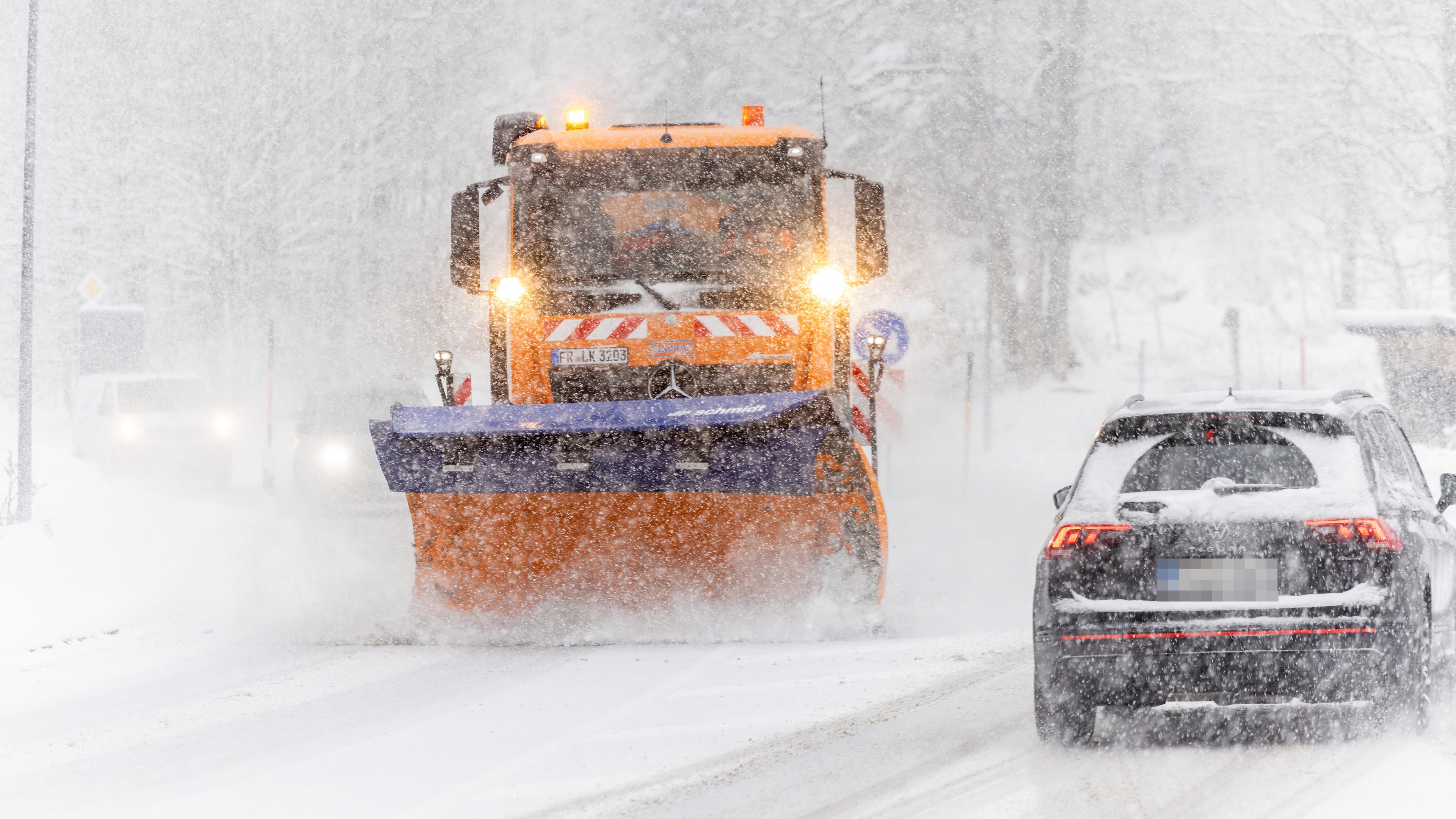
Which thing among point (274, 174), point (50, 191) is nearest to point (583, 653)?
point (274, 174)

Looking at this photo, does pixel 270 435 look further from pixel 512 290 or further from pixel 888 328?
pixel 512 290

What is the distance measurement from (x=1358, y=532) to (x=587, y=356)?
16.3 feet

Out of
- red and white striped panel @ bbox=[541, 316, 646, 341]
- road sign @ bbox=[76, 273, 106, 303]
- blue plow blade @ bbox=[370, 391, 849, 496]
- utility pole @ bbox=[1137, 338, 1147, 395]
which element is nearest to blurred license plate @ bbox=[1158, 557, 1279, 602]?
blue plow blade @ bbox=[370, 391, 849, 496]

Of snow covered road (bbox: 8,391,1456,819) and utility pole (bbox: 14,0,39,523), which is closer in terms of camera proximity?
snow covered road (bbox: 8,391,1456,819)

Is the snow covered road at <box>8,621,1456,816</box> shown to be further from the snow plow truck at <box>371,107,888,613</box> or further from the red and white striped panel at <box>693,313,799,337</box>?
the red and white striped panel at <box>693,313,799,337</box>

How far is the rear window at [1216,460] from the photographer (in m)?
6.14

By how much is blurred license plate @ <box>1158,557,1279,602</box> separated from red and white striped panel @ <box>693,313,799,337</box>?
398 centimetres

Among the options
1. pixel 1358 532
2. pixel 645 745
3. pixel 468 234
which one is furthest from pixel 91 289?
pixel 1358 532

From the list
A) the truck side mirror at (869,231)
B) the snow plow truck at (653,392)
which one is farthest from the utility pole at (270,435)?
the truck side mirror at (869,231)

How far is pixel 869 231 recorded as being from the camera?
32.5 feet

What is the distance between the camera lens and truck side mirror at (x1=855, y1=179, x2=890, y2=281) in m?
9.84

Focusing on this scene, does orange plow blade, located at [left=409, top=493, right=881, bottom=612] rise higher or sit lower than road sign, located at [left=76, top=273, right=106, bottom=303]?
lower

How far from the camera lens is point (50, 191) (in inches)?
1503

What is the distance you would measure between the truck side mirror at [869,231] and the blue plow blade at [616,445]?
59.9 inches
